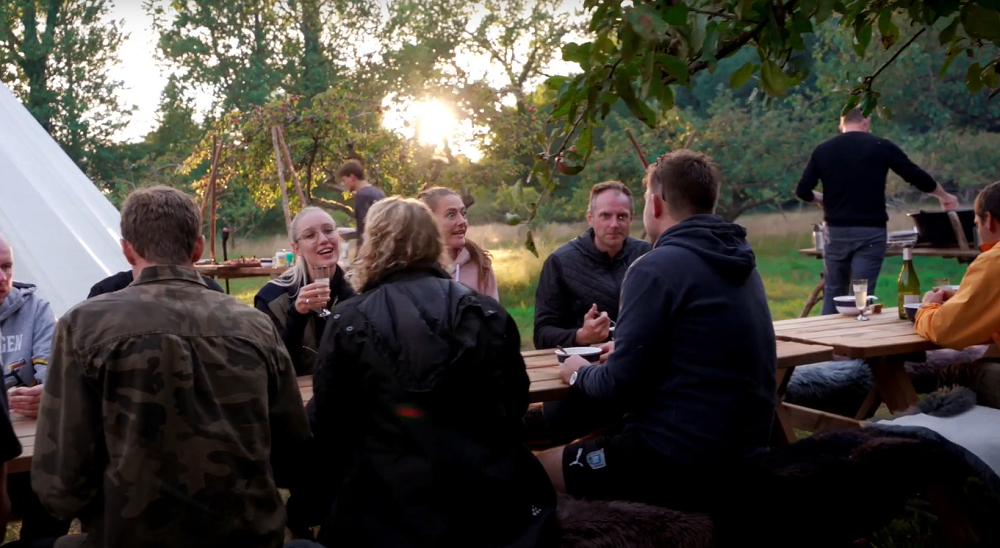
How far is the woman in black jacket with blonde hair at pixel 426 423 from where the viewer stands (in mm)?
2332

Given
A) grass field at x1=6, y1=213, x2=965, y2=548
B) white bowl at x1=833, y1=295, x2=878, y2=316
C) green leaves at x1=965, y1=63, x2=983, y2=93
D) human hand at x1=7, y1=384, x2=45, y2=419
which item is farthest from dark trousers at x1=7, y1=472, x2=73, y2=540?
grass field at x1=6, y1=213, x2=965, y2=548

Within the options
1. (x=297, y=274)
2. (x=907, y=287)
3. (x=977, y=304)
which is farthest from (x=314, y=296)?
(x=907, y=287)

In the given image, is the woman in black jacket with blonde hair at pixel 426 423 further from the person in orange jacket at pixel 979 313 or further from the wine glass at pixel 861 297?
the wine glass at pixel 861 297

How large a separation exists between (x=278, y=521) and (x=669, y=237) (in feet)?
4.70

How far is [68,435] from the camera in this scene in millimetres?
2025

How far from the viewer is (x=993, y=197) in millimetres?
3656

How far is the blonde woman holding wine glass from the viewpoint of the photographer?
328 cm

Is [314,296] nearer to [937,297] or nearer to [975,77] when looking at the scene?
[975,77]

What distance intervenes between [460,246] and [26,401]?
2079 mm

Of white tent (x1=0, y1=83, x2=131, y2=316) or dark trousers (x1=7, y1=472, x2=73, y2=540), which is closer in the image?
dark trousers (x1=7, y1=472, x2=73, y2=540)

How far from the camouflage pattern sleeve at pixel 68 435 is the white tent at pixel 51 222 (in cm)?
428

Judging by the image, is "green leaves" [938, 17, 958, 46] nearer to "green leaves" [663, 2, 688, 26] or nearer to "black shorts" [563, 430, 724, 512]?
"green leaves" [663, 2, 688, 26]

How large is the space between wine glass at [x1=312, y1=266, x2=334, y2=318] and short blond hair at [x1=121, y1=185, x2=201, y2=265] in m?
0.99

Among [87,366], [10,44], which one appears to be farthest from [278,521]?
[10,44]
